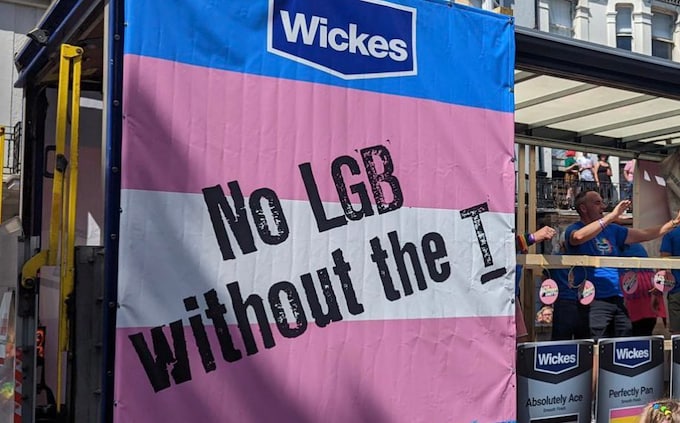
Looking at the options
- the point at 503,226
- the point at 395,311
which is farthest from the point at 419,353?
the point at 503,226

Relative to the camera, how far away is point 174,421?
2.85 metres

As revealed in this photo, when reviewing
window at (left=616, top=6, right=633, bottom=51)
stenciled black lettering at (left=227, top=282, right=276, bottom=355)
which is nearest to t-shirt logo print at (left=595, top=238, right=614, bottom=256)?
stenciled black lettering at (left=227, top=282, right=276, bottom=355)

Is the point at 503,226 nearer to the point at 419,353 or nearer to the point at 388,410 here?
the point at 419,353

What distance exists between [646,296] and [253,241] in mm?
4389

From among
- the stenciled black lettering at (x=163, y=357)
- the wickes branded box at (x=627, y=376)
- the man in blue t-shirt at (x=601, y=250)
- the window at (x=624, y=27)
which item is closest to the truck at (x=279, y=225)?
the stenciled black lettering at (x=163, y=357)

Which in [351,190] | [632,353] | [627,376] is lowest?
[627,376]

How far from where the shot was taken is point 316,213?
10.5 feet

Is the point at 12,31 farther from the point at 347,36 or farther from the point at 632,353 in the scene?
the point at 632,353

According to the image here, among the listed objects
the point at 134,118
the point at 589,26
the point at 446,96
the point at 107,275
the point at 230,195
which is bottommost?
the point at 107,275

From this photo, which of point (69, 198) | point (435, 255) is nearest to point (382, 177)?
point (435, 255)

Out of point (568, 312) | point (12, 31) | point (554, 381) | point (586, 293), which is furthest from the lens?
point (12, 31)

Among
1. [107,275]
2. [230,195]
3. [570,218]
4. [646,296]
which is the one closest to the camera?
[107,275]

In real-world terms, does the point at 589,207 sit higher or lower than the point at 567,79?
lower

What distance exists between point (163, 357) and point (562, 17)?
22.5 m
